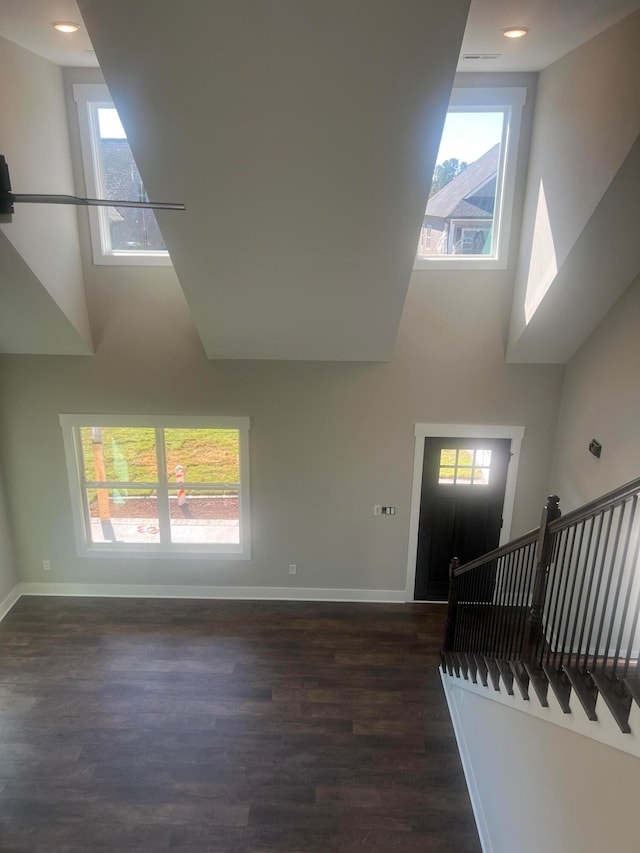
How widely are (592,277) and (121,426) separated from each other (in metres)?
4.52

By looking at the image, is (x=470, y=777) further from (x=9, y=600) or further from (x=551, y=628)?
(x=9, y=600)

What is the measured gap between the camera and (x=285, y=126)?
9.12 ft

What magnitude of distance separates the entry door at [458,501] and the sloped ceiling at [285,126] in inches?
86.4

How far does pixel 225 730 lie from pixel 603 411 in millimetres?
4149

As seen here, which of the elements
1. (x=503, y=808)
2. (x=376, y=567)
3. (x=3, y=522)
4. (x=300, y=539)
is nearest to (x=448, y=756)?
(x=503, y=808)

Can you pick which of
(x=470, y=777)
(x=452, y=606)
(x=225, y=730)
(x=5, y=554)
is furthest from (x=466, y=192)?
(x=5, y=554)

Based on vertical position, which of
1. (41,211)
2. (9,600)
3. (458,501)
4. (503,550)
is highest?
(41,211)

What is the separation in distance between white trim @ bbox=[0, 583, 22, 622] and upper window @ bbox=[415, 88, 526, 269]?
219 inches

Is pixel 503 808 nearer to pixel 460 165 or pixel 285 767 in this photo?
pixel 285 767

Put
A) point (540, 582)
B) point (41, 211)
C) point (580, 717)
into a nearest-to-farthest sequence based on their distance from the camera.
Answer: point (580, 717), point (540, 582), point (41, 211)

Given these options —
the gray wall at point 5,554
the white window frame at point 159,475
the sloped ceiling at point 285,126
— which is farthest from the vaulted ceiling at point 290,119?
the gray wall at point 5,554

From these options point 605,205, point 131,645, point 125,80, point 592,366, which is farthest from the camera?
point 131,645

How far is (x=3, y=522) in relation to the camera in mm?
5789

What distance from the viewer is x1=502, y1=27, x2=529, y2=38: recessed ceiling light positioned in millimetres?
3479
